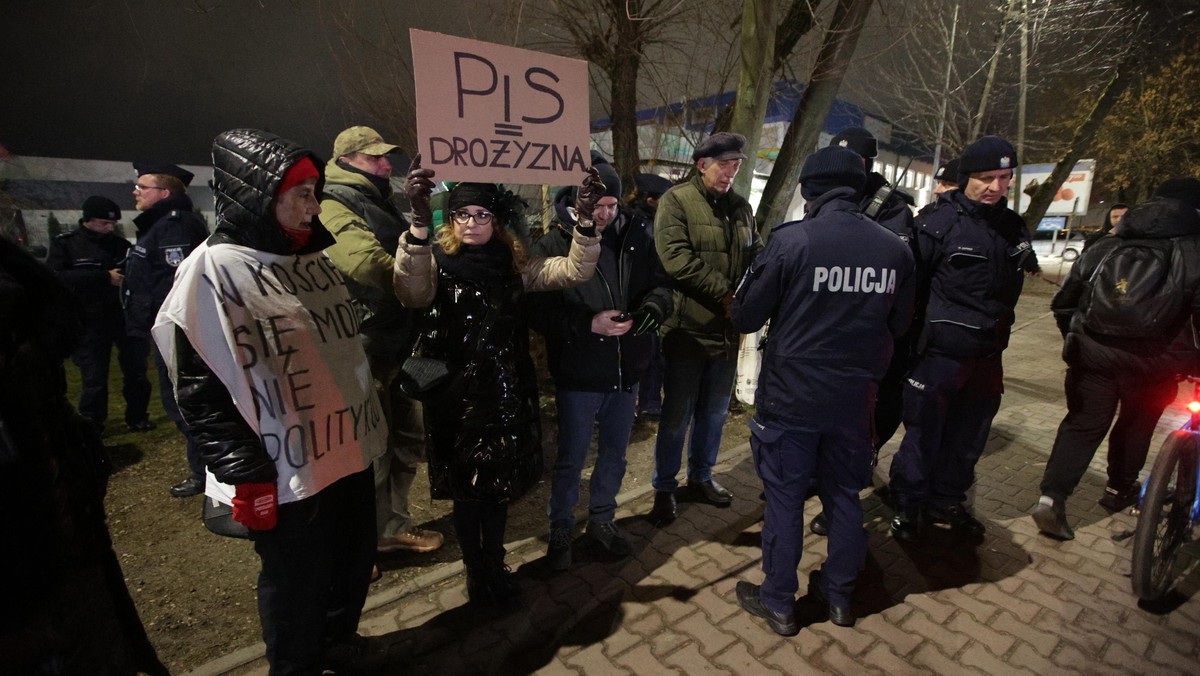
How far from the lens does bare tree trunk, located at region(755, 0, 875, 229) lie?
5484mm

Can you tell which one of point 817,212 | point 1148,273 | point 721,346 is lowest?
point 721,346

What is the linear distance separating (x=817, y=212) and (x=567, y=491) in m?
1.95

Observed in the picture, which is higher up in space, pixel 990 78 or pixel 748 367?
pixel 990 78

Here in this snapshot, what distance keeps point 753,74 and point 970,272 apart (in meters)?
2.93

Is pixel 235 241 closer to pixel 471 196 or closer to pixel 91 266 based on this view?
pixel 471 196

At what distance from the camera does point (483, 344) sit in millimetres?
2648

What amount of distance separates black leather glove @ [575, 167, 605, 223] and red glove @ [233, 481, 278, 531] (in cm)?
166

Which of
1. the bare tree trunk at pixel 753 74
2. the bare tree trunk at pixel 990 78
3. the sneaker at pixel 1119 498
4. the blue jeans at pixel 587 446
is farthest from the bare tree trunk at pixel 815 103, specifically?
the bare tree trunk at pixel 990 78

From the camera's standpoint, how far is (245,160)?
1.88m

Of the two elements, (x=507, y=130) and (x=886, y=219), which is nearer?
(x=507, y=130)

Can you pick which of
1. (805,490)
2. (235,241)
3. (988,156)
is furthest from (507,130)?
(988,156)

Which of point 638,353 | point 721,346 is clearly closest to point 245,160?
point 638,353

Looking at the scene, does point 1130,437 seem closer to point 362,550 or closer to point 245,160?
point 362,550

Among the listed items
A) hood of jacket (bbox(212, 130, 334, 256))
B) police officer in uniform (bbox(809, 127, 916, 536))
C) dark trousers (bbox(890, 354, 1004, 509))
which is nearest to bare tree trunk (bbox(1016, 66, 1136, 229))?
police officer in uniform (bbox(809, 127, 916, 536))
